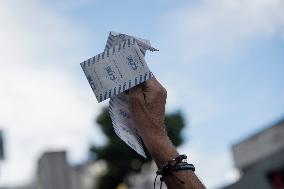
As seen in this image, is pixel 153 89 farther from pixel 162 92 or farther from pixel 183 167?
pixel 183 167

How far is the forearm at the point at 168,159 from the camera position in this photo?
6.18 feet

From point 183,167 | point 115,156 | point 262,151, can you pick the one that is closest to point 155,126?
point 183,167

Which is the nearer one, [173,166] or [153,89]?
[173,166]

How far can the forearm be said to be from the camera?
1883mm

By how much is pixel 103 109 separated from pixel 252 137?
1578 centimetres

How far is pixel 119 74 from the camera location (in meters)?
2.11

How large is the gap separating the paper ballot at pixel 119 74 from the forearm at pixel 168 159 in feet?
0.56

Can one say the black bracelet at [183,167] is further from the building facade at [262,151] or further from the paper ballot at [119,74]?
the building facade at [262,151]

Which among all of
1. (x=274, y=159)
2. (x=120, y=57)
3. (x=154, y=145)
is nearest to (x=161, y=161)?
(x=154, y=145)

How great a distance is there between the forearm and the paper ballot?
0.17 metres

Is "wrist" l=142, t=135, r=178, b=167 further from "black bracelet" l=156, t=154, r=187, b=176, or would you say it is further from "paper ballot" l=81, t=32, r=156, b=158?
"paper ballot" l=81, t=32, r=156, b=158

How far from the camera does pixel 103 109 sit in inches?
1662

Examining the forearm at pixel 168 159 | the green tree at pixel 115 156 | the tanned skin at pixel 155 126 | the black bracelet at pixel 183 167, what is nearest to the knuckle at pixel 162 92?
the tanned skin at pixel 155 126

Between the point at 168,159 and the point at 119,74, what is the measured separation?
38 cm
